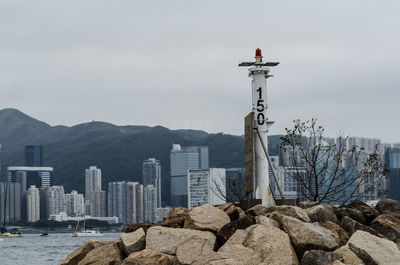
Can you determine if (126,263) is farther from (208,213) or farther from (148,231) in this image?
(208,213)

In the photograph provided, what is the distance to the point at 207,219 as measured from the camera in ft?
50.0

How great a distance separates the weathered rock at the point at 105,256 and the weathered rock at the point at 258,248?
2.69 m

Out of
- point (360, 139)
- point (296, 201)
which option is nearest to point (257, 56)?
point (296, 201)

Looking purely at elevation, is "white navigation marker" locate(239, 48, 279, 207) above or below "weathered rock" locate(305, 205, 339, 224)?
above

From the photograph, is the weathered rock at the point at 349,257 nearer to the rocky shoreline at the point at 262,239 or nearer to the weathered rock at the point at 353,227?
the rocky shoreline at the point at 262,239

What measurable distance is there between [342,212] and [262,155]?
9.40ft

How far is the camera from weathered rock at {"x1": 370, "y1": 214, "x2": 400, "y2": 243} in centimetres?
1535

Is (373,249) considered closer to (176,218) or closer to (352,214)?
(352,214)

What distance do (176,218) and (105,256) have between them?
1827 mm

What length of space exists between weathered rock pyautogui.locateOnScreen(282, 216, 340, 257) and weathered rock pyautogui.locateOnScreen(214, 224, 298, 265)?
278 millimetres

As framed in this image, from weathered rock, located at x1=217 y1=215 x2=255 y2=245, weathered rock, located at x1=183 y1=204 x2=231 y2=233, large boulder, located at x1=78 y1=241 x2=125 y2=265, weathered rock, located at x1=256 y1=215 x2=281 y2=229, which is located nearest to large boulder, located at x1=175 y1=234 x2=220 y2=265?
weathered rock, located at x1=217 y1=215 x2=255 y2=245

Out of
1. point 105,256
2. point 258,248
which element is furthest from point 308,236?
point 105,256

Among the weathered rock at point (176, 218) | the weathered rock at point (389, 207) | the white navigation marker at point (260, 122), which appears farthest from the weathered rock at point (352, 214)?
the weathered rock at point (176, 218)

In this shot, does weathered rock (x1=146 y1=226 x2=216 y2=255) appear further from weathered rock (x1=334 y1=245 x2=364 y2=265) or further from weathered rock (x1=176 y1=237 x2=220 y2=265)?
weathered rock (x1=334 y1=245 x2=364 y2=265)
